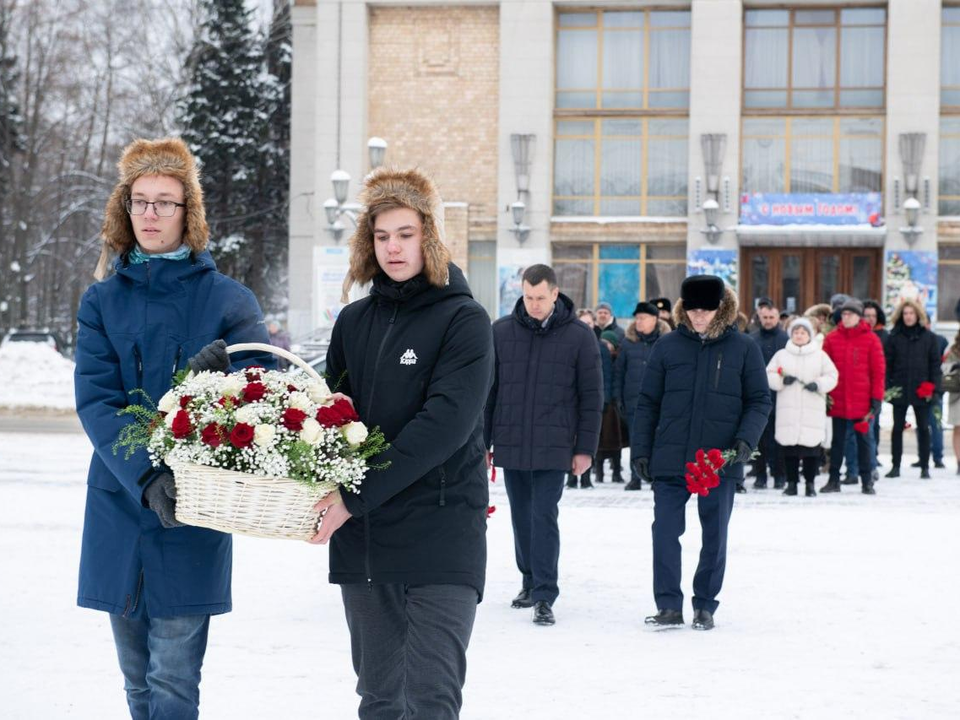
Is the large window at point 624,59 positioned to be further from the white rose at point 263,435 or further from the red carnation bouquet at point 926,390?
the white rose at point 263,435

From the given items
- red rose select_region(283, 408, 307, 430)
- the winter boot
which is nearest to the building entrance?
the winter boot

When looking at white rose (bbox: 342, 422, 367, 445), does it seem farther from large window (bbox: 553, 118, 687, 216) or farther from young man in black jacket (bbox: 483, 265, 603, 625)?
large window (bbox: 553, 118, 687, 216)

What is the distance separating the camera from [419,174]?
13.6 feet

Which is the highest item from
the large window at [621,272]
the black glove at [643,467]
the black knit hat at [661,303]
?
the large window at [621,272]

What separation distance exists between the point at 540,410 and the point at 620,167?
31.3 m

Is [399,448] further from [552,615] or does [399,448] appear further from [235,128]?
[235,128]

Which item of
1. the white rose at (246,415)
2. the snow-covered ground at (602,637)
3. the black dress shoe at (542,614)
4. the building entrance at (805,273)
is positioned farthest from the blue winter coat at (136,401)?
the building entrance at (805,273)

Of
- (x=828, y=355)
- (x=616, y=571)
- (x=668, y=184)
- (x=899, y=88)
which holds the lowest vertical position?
(x=616, y=571)

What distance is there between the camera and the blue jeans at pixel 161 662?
155 inches

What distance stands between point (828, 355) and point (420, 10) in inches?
1051

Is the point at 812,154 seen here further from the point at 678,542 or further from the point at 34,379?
the point at 678,542

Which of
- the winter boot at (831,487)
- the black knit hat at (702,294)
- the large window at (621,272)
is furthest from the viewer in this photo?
the large window at (621,272)

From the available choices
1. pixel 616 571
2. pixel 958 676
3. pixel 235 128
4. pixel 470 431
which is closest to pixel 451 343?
pixel 470 431

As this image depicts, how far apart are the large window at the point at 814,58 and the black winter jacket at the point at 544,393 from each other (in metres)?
31.6
